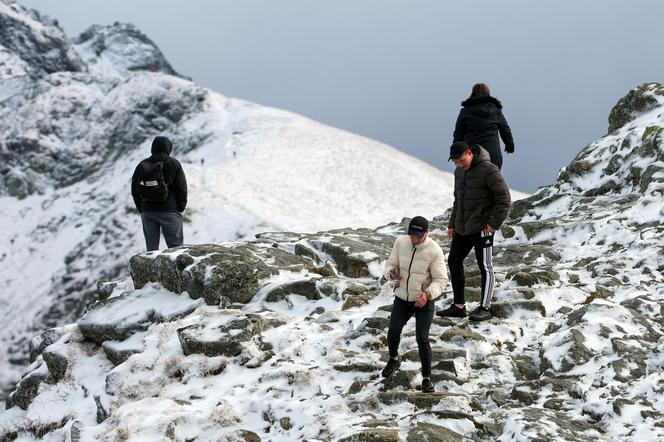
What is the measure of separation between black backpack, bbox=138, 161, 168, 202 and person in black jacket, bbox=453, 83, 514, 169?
6.56 metres

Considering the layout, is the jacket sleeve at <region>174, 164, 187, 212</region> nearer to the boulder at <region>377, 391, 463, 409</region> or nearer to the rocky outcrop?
the boulder at <region>377, 391, 463, 409</region>

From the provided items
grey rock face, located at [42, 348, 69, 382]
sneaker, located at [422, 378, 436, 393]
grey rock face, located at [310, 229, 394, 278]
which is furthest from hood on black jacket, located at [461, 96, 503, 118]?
grey rock face, located at [42, 348, 69, 382]

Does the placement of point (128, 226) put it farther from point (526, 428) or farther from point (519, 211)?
point (526, 428)

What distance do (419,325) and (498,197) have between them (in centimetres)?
274

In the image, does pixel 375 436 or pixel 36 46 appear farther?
pixel 36 46

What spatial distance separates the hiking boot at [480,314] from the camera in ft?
32.6

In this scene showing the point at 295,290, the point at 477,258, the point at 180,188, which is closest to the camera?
the point at 477,258

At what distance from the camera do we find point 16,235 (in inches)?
2142

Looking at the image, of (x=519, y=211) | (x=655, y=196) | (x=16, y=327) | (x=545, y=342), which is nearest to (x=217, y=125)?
(x=16, y=327)

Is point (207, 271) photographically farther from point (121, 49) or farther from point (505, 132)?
point (121, 49)

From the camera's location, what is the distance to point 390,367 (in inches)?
331

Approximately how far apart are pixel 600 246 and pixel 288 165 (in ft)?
147

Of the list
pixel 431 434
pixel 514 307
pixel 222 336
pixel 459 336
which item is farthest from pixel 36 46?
pixel 431 434

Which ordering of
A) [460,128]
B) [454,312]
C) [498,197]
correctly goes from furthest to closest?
[460,128]
[454,312]
[498,197]
